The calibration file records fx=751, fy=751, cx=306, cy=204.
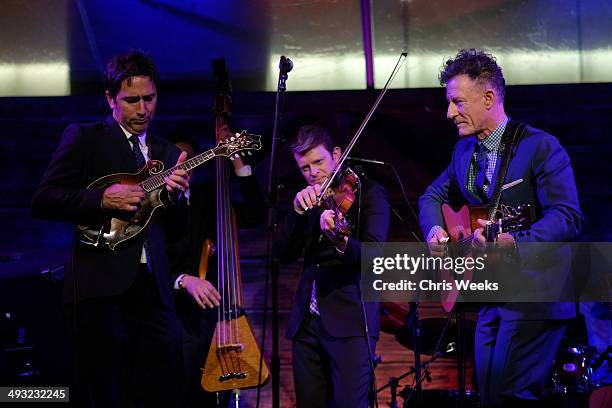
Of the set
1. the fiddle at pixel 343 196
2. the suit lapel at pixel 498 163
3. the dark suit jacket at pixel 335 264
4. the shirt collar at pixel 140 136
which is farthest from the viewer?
the dark suit jacket at pixel 335 264

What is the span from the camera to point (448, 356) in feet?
16.9

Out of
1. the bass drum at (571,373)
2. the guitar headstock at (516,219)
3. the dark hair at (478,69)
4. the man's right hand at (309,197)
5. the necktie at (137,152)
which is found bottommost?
the bass drum at (571,373)

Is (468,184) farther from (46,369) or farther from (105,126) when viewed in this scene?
(46,369)

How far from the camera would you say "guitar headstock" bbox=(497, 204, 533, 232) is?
3424mm

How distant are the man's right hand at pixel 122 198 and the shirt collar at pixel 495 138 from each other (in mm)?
1729

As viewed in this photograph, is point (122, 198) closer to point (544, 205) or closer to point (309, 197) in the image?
point (309, 197)

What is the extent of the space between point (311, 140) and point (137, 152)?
1.07m

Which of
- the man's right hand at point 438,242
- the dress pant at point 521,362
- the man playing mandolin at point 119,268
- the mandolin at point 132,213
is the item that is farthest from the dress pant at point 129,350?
the dress pant at point 521,362

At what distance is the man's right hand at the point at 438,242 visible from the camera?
383 cm

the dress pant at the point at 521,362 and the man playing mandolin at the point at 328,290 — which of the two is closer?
the dress pant at the point at 521,362

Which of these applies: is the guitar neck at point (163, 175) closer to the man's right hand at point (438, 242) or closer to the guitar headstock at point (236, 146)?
the guitar headstock at point (236, 146)

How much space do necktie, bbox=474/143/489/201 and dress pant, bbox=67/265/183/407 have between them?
164 centimetres

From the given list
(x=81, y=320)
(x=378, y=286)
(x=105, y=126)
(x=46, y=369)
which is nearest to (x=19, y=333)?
(x=46, y=369)

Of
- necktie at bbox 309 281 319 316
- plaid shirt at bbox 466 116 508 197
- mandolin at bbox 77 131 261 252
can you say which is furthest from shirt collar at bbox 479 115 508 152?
mandolin at bbox 77 131 261 252
